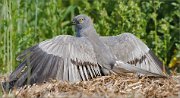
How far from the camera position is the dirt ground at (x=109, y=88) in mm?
7375

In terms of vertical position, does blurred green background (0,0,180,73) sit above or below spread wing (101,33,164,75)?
above

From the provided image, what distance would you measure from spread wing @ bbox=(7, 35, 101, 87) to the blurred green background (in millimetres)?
1708

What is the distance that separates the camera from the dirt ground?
7.38 meters

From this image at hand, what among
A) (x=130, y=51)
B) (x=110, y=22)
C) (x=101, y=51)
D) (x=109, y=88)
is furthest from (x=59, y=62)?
(x=110, y=22)

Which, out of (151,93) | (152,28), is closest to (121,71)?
(151,93)

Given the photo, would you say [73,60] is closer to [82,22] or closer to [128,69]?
[128,69]

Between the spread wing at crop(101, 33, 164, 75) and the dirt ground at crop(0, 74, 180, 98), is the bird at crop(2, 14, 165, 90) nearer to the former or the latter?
the spread wing at crop(101, 33, 164, 75)

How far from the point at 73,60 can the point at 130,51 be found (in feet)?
3.34

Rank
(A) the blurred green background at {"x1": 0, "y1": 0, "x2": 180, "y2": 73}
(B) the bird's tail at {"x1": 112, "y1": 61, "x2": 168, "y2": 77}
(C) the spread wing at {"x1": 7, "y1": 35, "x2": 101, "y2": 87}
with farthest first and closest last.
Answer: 1. (A) the blurred green background at {"x1": 0, "y1": 0, "x2": 180, "y2": 73}
2. (B) the bird's tail at {"x1": 112, "y1": 61, "x2": 168, "y2": 77}
3. (C) the spread wing at {"x1": 7, "y1": 35, "x2": 101, "y2": 87}

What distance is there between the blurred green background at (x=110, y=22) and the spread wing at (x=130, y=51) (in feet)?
5.70

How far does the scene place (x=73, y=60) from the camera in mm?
8391

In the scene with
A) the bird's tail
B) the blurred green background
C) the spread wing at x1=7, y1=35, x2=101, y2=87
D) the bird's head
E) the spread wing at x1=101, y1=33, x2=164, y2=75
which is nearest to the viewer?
the spread wing at x1=7, y1=35, x2=101, y2=87

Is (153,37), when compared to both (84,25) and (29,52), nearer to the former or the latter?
(84,25)

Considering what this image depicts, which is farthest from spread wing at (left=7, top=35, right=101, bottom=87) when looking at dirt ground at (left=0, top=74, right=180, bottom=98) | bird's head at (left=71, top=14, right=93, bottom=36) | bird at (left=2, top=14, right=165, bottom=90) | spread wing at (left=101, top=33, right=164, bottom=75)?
bird's head at (left=71, top=14, right=93, bottom=36)
